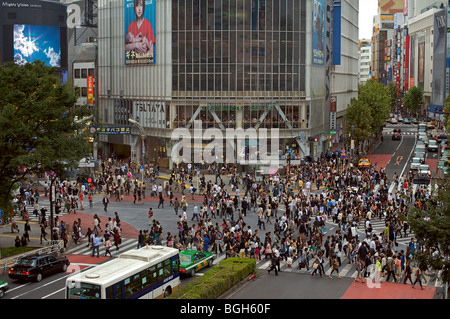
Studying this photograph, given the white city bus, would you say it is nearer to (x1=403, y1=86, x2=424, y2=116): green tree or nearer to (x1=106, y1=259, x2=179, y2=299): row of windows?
(x1=106, y1=259, x2=179, y2=299): row of windows

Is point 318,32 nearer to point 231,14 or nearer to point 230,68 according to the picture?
point 231,14

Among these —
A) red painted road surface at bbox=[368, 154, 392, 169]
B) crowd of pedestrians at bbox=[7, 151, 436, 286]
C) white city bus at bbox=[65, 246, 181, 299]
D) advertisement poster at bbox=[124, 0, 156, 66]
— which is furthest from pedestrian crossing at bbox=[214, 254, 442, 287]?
red painted road surface at bbox=[368, 154, 392, 169]

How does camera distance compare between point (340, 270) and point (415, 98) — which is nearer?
point (340, 270)

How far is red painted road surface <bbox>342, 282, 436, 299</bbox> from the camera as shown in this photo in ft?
91.7

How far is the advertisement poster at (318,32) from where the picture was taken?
256 ft

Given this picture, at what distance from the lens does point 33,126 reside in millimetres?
36781

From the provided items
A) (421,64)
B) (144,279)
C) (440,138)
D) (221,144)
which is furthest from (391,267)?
(421,64)

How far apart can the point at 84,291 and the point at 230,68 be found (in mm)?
53386

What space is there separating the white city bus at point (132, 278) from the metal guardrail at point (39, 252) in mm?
9439

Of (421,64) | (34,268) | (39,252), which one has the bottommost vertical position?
(39,252)

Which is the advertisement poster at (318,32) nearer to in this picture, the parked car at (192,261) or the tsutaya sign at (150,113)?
the tsutaya sign at (150,113)

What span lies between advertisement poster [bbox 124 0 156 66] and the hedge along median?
5017 centimetres

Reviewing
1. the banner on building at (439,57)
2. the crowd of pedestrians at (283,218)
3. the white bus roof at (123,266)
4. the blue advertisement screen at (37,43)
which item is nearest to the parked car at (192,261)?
the crowd of pedestrians at (283,218)

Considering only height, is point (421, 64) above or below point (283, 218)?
above
